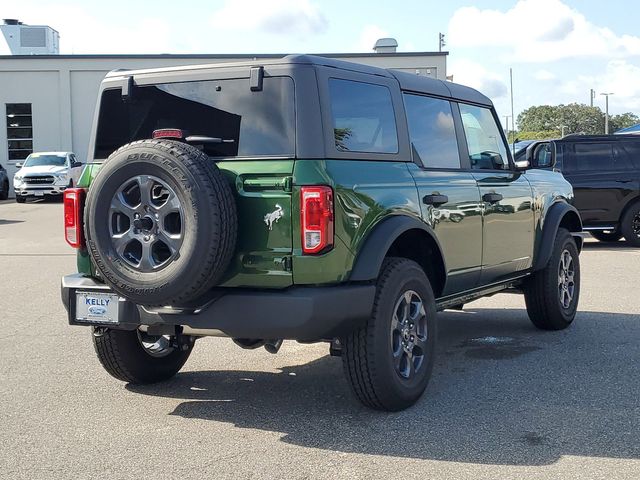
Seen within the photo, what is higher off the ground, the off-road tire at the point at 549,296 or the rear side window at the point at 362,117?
the rear side window at the point at 362,117

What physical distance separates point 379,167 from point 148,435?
6.58 feet

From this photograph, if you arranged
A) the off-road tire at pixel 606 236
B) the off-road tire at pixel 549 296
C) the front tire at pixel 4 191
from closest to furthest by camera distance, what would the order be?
the off-road tire at pixel 549 296
the off-road tire at pixel 606 236
the front tire at pixel 4 191

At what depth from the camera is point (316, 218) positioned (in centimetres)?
445

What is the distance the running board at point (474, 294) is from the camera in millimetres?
5832

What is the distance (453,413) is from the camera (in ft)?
16.4

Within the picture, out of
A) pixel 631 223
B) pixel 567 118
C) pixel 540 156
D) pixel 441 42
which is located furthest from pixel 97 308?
pixel 567 118

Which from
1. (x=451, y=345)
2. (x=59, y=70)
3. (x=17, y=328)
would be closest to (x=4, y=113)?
(x=59, y=70)

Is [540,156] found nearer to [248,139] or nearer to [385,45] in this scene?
[248,139]

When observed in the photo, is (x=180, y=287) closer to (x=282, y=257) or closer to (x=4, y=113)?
(x=282, y=257)

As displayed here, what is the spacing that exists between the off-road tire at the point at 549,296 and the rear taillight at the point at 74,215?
3993 millimetres

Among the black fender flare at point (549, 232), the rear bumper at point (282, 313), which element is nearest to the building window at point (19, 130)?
the black fender flare at point (549, 232)

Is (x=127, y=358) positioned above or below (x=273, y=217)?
below

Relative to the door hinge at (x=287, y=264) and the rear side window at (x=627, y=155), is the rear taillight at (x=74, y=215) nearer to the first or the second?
the door hinge at (x=287, y=264)

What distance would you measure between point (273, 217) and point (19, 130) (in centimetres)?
3449
